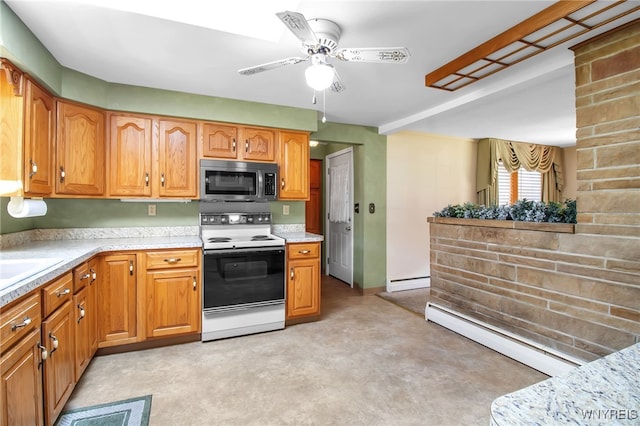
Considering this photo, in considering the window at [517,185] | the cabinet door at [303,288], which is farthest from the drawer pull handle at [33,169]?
the window at [517,185]

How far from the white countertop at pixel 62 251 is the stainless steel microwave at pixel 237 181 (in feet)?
1.76

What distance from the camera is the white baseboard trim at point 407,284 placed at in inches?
Result: 183

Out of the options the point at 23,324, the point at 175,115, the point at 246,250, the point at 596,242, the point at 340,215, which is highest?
the point at 175,115

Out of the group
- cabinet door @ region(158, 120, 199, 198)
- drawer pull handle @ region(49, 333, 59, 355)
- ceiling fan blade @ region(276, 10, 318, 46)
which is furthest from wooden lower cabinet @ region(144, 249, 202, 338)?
ceiling fan blade @ region(276, 10, 318, 46)

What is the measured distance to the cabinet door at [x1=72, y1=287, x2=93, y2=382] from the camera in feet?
6.86

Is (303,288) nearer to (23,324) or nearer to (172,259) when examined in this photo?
(172,259)

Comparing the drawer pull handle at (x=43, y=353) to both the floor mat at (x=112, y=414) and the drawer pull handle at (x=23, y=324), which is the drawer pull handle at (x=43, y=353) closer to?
the drawer pull handle at (x=23, y=324)

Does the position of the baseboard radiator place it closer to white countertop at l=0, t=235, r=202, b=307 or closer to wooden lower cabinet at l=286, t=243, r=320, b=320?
wooden lower cabinet at l=286, t=243, r=320, b=320

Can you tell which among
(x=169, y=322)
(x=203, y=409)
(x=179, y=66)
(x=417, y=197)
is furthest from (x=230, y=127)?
(x=417, y=197)

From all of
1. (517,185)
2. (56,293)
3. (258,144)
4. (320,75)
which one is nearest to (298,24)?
(320,75)

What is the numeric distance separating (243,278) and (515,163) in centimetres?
514

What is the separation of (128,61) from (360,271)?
3541mm

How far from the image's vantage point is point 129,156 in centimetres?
295

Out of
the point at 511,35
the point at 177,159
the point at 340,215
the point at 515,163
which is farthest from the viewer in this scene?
the point at 515,163
